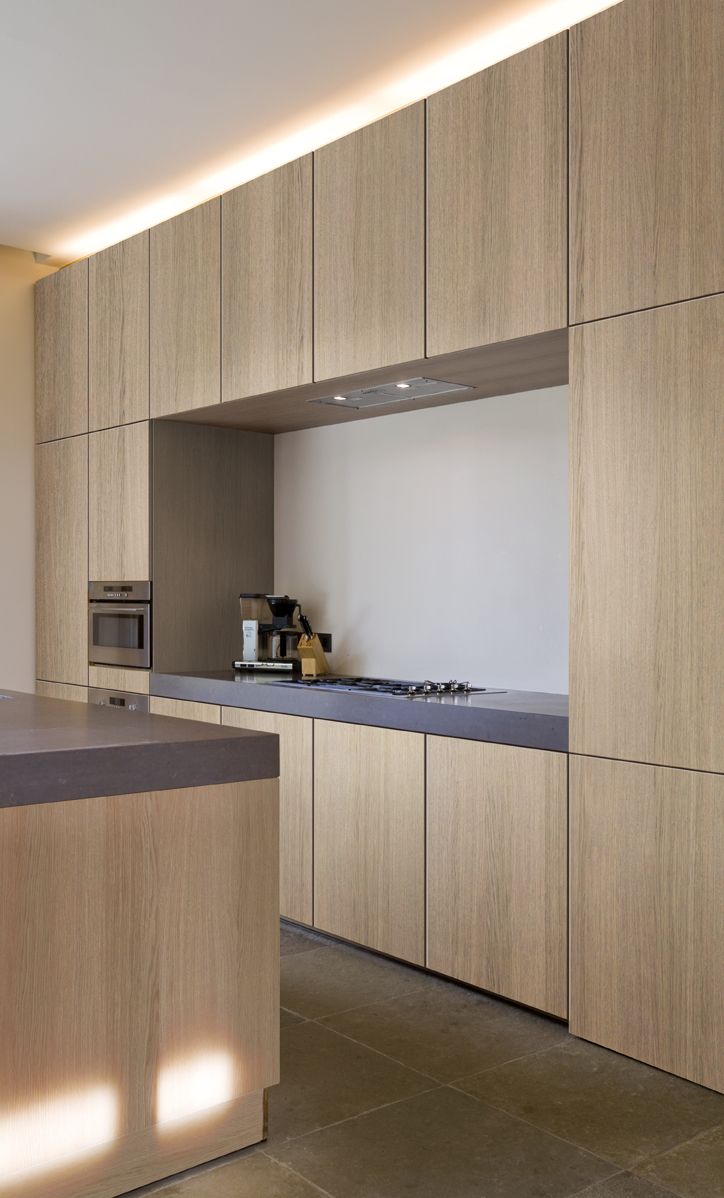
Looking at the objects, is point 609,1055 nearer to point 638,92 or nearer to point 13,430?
point 638,92

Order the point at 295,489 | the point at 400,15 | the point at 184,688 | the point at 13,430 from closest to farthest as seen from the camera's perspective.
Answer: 1. the point at 400,15
2. the point at 184,688
3. the point at 295,489
4. the point at 13,430

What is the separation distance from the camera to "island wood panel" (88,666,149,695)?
4477mm

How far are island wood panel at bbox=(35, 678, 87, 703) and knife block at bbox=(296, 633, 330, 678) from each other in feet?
3.72

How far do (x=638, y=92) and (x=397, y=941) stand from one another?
2.44 metres

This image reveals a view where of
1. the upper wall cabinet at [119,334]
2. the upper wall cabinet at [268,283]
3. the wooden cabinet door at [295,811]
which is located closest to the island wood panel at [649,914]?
the wooden cabinet door at [295,811]

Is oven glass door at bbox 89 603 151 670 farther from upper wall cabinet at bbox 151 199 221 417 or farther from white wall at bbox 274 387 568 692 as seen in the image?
upper wall cabinet at bbox 151 199 221 417

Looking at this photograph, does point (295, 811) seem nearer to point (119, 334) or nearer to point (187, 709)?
point (187, 709)

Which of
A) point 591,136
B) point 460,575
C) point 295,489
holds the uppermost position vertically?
point 591,136

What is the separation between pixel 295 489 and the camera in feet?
15.5

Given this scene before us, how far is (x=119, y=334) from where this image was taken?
4598mm

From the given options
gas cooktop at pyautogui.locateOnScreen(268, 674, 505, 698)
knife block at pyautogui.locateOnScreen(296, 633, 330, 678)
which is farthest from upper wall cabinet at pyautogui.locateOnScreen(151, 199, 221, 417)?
gas cooktop at pyautogui.locateOnScreen(268, 674, 505, 698)

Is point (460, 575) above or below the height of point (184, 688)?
above

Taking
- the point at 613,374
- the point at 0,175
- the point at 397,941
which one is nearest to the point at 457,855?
the point at 397,941

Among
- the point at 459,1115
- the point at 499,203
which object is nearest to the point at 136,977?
the point at 459,1115
